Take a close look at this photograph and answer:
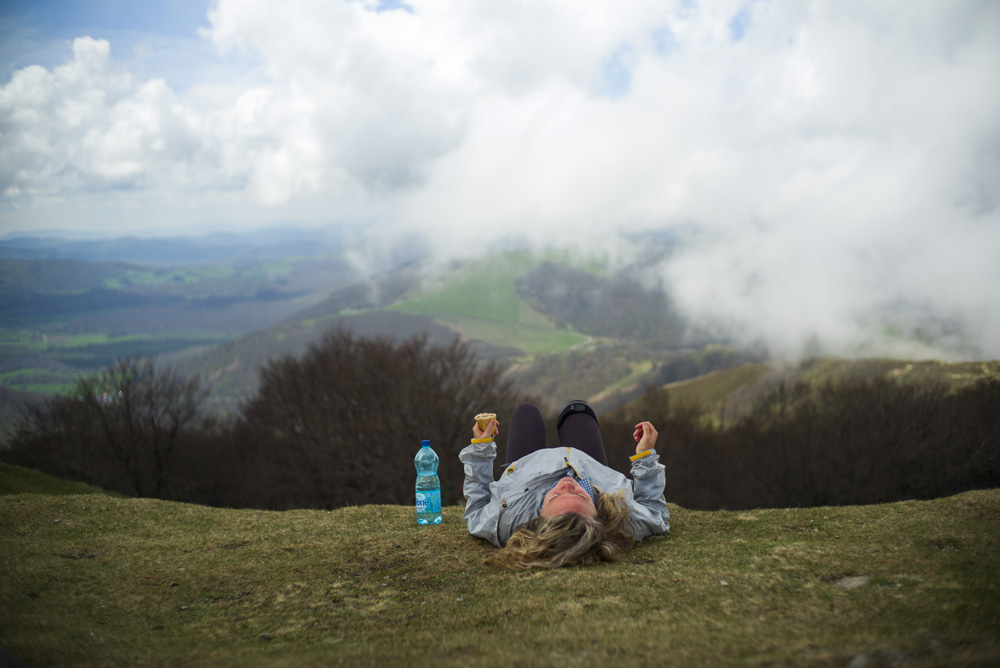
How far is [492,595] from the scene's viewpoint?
5836 millimetres

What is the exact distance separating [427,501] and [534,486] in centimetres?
254

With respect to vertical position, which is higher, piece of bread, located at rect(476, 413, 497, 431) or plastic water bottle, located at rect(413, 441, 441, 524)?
piece of bread, located at rect(476, 413, 497, 431)

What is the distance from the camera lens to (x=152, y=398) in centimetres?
4172

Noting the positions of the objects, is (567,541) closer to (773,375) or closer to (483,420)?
(483,420)

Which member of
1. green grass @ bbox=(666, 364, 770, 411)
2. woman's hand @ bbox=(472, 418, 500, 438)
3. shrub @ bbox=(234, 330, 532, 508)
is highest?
woman's hand @ bbox=(472, 418, 500, 438)

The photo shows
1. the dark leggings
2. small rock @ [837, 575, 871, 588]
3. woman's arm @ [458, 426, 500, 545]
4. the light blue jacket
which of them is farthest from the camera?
the dark leggings

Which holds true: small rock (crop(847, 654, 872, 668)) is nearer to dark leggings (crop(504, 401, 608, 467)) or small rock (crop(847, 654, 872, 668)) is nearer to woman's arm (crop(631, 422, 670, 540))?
woman's arm (crop(631, 422, 670, 540))

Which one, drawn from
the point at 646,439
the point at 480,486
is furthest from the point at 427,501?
the point at 646,439

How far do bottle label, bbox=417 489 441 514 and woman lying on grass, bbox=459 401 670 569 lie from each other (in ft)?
3.83

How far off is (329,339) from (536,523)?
45137 mm

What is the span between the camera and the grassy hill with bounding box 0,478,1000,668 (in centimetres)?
421

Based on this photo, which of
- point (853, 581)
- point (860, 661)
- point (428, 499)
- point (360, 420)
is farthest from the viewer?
point (360, 420)

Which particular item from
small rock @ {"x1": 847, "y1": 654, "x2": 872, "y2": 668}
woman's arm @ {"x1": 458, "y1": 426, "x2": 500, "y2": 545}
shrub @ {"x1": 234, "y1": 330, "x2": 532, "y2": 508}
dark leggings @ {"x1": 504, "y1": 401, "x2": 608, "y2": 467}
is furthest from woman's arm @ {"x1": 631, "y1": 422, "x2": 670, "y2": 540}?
shrub @ {"x1": 234, "y1": 330, "x2": 532, "y2": 508}

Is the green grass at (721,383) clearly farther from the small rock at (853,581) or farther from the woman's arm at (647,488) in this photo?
the small rock at (853,581)
